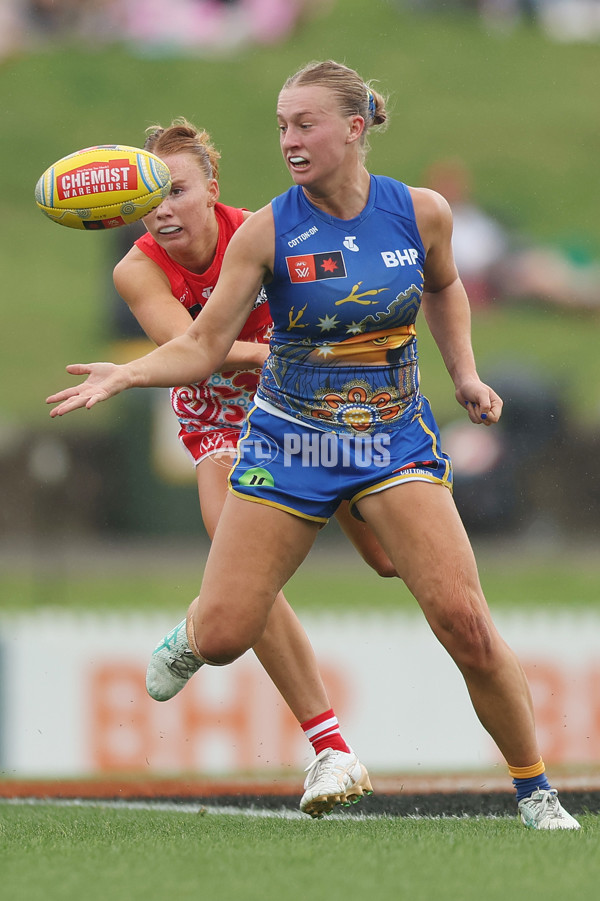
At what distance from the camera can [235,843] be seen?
13.1 feet

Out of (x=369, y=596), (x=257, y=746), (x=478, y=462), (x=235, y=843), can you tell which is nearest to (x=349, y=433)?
(x=235, y=843)

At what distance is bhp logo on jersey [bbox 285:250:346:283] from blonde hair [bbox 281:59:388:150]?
41cm

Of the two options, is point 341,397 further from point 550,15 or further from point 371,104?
point 550,15

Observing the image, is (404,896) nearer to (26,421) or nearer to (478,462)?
(478,462)

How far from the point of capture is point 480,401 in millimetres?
4148

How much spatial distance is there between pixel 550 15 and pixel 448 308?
28330 millimetres

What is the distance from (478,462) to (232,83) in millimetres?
16188

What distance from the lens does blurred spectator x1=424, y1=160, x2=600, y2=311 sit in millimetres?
20078

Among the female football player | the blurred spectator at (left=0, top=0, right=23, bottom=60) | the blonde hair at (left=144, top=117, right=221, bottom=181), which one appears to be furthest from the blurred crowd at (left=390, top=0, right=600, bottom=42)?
the female football player

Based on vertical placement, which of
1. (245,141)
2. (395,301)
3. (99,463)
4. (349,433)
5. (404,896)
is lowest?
(404,896)

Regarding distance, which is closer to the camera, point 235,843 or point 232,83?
point 235,843

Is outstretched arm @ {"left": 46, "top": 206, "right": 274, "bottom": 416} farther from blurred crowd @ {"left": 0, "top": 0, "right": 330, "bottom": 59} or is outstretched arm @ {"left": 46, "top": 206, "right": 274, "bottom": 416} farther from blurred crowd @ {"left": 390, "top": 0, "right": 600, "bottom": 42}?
blurred crowd @ {"left": 390, "top": 0, "right": 600, "bottom": 42}

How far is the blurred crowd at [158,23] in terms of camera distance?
2869 cm

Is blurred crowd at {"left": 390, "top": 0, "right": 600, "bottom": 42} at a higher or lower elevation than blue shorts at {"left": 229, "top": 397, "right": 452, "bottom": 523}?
higher
